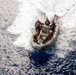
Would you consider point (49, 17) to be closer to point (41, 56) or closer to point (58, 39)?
point (58, 39)

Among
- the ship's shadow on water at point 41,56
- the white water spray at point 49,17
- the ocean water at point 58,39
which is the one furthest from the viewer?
the white water spray at point 49,17

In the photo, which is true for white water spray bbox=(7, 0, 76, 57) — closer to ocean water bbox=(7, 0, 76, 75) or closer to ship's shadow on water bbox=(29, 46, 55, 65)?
ocean water bbox=(7, 0, 76, 75)

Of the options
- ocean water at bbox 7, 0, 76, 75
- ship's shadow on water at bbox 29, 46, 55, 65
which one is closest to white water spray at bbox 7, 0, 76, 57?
ocean water at bbox 7, 0, 76, 75

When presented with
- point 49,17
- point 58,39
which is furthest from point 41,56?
point 49,17

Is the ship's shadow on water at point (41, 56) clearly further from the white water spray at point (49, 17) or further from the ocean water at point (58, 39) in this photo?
the white water spray at point (49, 17)

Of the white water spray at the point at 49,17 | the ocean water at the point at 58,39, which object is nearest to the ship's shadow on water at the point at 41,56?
the ocean water at the point at 58,39

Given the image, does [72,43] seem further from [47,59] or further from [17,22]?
[17,22]

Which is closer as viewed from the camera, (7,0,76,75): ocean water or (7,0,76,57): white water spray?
(7,0,76,75): ocean water

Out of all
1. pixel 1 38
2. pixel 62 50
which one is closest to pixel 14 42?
pixel 1 38
